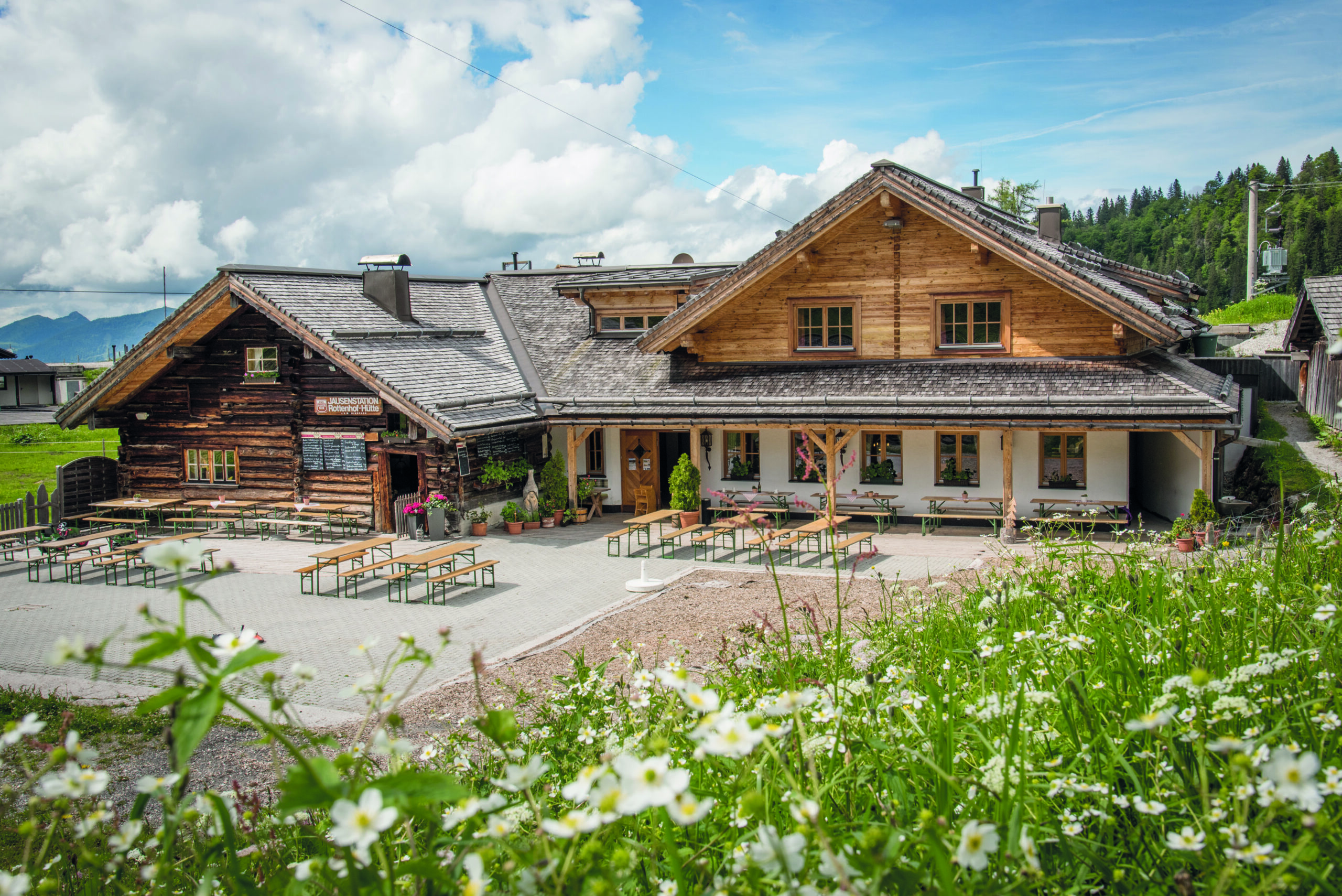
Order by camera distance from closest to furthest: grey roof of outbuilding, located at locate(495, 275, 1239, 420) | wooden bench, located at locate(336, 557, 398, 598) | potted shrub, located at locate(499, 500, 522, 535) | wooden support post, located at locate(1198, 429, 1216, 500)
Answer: wooden bench, located at locate(336, 557, 398, 598) < wooden support post, located at locate(1198, 429, 1216, 500) < grey roof of outbuilding, located at locate(495, 275, 1239, 420) < potted shrub, located at locate(499, 500, 522, 535)

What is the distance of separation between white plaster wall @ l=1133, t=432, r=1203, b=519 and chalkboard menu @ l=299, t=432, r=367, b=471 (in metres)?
16.9

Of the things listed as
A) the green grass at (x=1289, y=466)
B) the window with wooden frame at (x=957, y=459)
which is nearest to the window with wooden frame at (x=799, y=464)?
the window with wooden frame at (x=957, y=459)

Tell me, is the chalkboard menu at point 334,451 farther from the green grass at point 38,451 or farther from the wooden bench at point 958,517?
the green grass at point 38,451

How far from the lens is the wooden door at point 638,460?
22.2 metres

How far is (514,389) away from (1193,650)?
19.0m

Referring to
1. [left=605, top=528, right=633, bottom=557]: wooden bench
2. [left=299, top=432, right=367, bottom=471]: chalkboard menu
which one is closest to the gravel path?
[left=605, top=528, right=633, bottom=557]: wooden bench

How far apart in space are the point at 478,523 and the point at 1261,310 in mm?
41885

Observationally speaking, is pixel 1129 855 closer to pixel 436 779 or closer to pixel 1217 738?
pixel 1217 738

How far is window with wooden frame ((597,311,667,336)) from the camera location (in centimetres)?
2388

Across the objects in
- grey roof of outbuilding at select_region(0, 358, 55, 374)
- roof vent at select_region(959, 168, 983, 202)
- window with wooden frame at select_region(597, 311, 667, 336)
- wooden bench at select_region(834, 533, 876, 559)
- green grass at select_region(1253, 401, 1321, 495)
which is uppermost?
roof vent at select_region(959, 168, 983, 202)

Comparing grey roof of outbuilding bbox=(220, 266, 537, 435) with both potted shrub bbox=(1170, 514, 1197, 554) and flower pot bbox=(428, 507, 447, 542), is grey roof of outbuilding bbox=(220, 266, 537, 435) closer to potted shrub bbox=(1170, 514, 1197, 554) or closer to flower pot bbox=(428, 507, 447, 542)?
flower pot bbox=(428, 507, 447, 542)

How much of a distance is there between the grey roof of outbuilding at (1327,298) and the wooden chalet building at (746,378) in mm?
2992

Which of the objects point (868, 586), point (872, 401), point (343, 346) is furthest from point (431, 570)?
point (872, 401)

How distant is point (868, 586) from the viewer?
14367mm
